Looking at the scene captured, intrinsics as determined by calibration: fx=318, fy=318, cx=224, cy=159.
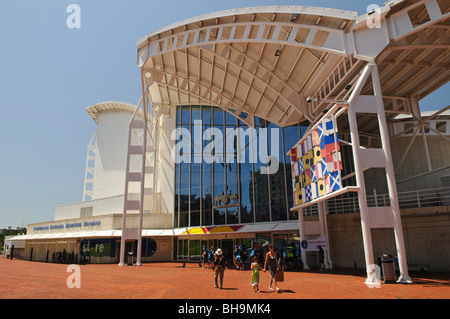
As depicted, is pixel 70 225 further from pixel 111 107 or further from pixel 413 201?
pixel 413 201

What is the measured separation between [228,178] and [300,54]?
13627 mm

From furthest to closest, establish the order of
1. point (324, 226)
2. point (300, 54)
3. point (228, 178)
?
point (228, 178) → point (300, 54) → point (324, 226)

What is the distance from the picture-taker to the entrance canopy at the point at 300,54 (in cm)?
1506

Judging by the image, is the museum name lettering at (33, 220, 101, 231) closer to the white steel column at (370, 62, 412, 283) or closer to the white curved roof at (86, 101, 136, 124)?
the white curved roof at (86, 101, 136, 124)

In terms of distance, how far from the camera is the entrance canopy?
15062 millimetres

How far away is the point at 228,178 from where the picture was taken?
98.4 ft

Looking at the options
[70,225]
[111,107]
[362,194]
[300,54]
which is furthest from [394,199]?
[111,107]

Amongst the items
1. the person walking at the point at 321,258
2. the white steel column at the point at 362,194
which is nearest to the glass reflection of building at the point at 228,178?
the person walking at the point at 321,258

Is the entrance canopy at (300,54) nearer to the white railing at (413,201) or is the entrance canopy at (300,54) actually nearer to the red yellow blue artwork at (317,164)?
the red yellow blue artwork at (317,164)

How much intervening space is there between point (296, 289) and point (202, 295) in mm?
3419

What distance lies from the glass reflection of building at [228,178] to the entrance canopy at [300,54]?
228cm
